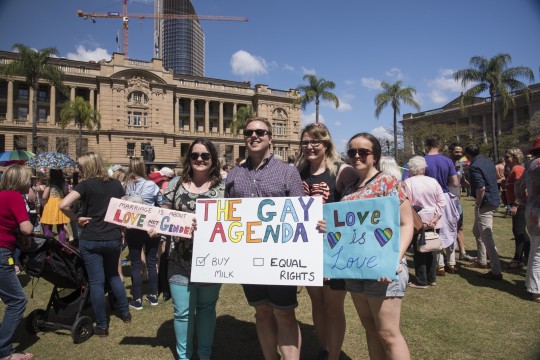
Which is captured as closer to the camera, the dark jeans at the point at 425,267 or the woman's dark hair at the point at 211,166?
the woman's dark hair at the point at 211,166

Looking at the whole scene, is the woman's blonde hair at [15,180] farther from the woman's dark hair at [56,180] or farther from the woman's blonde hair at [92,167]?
the woman's dark hair at [56,180]

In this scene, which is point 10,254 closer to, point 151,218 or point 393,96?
point 151,218

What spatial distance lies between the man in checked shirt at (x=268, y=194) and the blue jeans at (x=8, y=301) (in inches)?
97.2

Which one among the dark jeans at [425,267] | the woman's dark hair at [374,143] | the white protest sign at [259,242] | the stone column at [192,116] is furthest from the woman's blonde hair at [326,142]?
the stone column at [192,116]

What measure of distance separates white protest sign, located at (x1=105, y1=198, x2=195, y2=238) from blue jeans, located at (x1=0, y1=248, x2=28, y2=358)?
1154 mm

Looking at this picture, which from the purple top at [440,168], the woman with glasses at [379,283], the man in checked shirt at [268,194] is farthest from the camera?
the purple top at [440,168]

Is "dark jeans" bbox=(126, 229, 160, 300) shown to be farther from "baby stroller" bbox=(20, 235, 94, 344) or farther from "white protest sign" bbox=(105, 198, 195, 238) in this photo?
"white protest sign" bbox=(105, 198, 195, 238)

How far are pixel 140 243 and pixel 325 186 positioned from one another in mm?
3212

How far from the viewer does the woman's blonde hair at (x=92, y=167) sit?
4.05 m

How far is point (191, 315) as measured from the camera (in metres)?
3.15

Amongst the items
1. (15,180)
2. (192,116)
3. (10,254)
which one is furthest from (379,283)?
(192,116)

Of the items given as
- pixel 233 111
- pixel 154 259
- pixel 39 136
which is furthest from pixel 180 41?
pixel 154 259

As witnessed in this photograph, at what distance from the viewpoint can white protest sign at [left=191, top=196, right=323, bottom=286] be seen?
2584mm

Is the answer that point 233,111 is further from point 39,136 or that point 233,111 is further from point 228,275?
point 228,275
